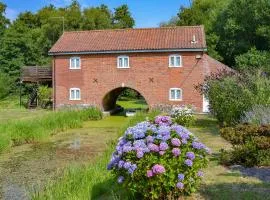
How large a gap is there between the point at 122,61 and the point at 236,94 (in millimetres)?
17176

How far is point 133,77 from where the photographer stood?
35906mm

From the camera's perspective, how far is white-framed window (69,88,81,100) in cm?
3728

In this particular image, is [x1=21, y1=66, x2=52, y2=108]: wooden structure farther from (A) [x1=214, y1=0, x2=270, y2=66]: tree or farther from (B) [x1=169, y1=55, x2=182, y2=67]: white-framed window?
(A) [x1=214, y1=0, x2=270, y2=66]: tree

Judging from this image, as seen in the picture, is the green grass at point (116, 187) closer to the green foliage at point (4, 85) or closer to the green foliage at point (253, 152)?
the green foliage at point (253, 152)

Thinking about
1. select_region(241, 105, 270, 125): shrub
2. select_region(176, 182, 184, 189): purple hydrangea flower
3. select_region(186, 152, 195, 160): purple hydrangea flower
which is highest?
select_region(241, 105, 270, 125): shrub

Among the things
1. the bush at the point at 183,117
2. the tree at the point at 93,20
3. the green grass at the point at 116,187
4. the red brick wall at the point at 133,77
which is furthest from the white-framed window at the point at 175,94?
the tree at the point at 93,20

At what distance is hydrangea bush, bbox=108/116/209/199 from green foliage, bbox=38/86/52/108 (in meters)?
32.0

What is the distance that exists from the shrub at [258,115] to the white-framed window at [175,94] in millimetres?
16830

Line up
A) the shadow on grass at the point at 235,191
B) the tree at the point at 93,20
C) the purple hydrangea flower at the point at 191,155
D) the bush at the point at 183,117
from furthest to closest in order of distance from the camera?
the tree at the point at 93,20 → the bush at the point at 183,117 → the shadow on grass at the point at 235,191 → the purple hydrangea flower at the point at 191,155

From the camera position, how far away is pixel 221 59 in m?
50.9

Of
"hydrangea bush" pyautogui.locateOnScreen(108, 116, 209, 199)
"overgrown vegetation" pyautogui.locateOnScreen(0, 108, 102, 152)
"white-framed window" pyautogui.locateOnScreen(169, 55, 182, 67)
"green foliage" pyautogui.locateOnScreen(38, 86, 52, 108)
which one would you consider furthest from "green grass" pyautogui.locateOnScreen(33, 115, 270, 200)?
"green foliage" pyautogui.locateOnScreen(38, 86, 52, 108)

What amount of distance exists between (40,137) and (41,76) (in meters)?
19.3

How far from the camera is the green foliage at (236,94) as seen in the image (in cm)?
1927

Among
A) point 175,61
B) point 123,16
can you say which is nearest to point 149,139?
point 175,61
